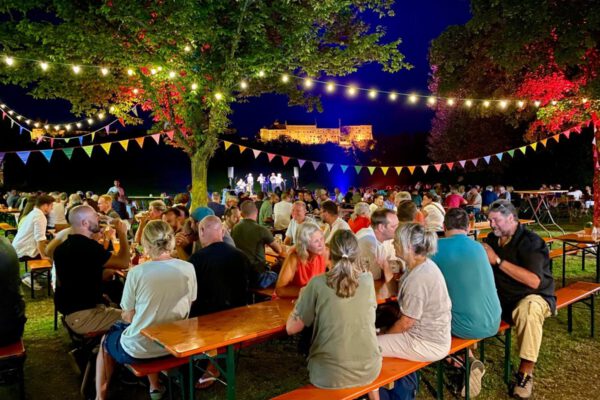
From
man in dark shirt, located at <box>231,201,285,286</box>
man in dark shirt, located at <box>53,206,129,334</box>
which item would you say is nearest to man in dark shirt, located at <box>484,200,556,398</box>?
man in dark shirt, located at <box>231,201,285,286</box>

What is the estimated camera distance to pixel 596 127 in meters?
8.77

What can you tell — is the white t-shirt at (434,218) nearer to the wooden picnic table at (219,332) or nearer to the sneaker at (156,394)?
the wooden picnic table at (219,332)

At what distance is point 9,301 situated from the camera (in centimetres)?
303

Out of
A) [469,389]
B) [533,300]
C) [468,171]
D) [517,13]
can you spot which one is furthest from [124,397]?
[468,171]

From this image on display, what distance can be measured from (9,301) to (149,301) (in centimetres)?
113

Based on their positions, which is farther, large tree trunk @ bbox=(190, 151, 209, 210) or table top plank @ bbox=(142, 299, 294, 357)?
large tree trunk @ bbox=(190, 151, 209, 210)

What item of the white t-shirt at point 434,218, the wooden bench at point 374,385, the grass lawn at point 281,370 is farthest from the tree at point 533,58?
the wooden bench at point 374,385

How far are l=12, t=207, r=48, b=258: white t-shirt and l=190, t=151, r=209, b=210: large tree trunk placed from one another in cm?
431

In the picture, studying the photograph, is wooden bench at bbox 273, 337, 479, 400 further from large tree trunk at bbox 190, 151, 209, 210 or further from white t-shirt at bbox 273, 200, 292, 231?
large tree trunk at bbox 190, 151, 209, 210

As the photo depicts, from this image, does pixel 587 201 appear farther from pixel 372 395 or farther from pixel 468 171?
pixel 372 395

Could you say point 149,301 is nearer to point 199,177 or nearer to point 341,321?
point 341,321

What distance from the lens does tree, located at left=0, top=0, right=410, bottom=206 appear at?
25.0 ft

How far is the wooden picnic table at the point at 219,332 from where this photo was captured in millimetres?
2416

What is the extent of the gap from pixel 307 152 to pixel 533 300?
139 feet
